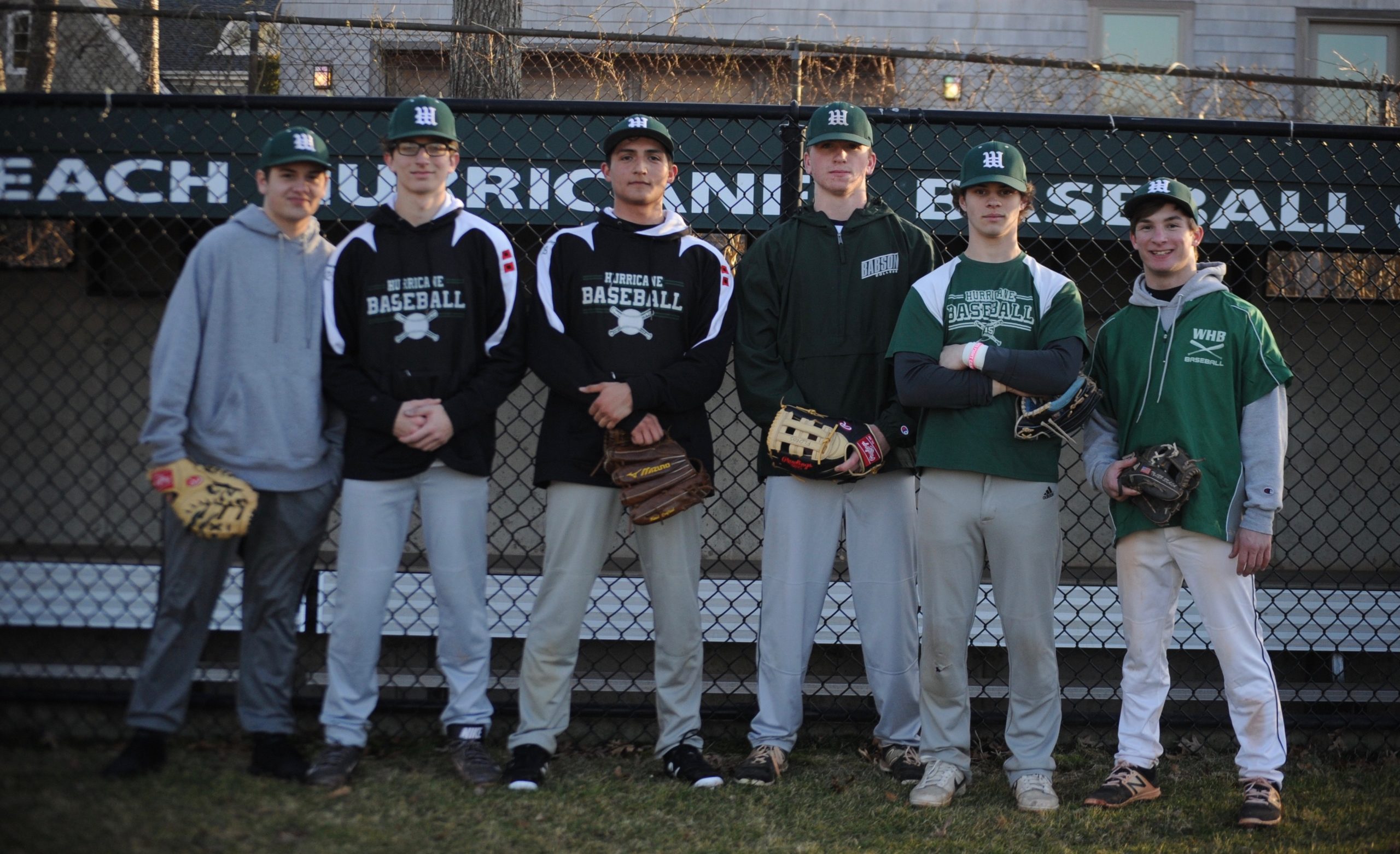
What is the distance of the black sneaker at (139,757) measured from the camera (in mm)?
2811

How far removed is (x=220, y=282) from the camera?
3.14 meters

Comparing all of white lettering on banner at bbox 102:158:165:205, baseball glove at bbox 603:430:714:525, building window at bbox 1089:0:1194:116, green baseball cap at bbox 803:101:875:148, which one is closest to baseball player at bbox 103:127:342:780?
baseball glove at bbox 603:430:714:525

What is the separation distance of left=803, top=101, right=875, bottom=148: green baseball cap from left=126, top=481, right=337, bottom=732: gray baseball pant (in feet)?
6.16

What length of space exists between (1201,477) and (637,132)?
200 centimetres

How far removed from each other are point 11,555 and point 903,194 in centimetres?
334

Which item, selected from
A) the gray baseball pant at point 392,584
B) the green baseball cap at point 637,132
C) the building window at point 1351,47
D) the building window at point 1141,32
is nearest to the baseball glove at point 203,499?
the gray baseball pant at point 392,584

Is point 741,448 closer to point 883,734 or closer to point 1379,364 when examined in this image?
point 883,734

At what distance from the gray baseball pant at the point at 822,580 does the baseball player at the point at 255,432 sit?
1392 millimetres

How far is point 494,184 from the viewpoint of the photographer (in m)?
4.14

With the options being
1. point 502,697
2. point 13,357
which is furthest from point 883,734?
point 13,357

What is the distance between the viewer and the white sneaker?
3396mm

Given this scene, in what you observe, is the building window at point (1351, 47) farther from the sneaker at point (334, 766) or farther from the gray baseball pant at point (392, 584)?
the sneaker at point (334, 766)

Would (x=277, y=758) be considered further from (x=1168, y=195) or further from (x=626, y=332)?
(x=1168, y=195)

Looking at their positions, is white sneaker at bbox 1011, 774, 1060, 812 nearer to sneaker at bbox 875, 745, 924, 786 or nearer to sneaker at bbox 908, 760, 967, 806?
sneaker at bbox 908, 760, 967, 806
